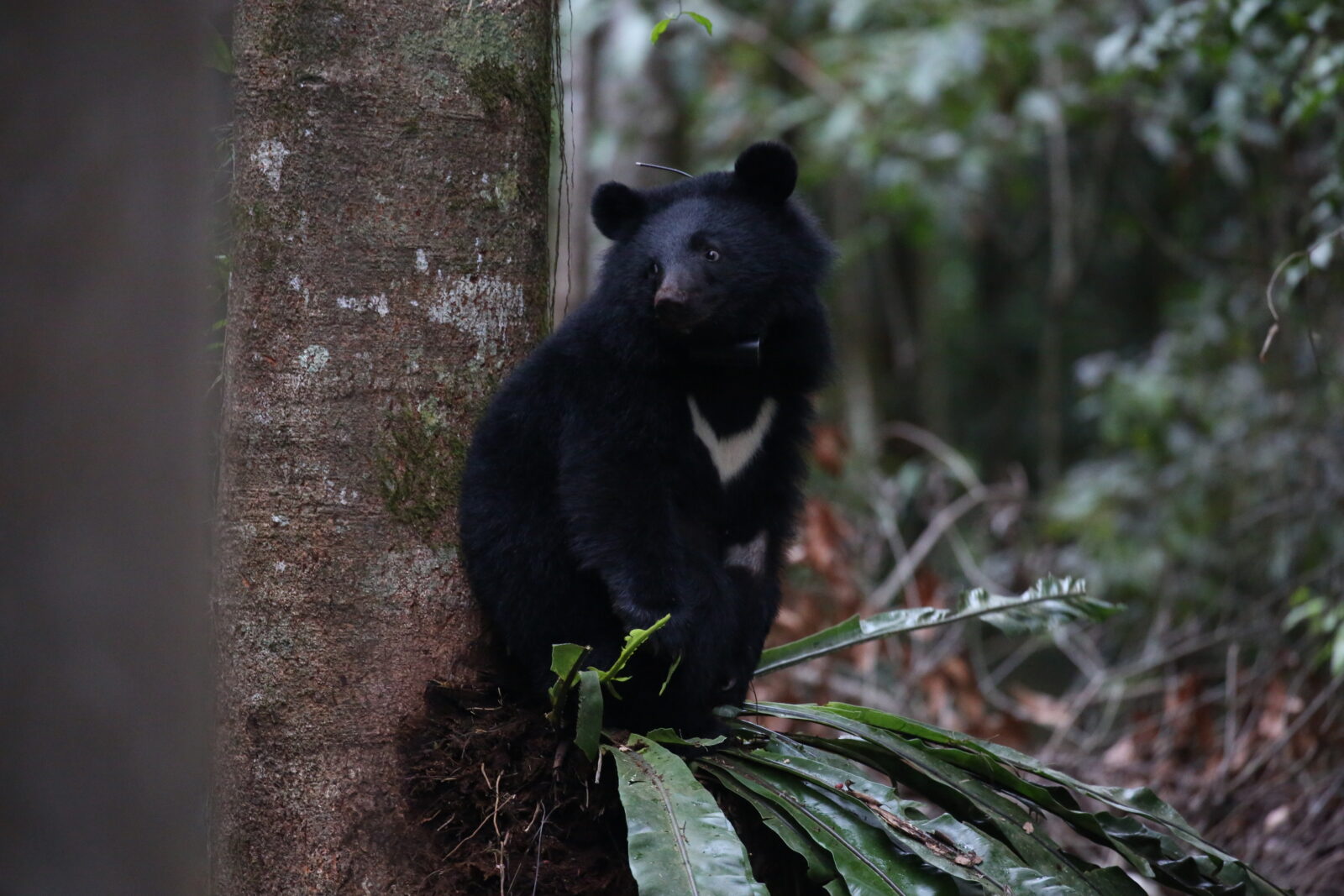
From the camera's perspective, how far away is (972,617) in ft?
10.1

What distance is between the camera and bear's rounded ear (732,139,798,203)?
2.78 metres

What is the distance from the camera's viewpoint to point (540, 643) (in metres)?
2.48

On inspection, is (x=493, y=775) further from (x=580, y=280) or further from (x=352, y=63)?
(x=580, y=280)

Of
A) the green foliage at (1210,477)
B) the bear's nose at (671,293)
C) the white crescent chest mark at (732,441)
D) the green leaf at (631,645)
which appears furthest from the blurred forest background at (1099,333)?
the green leaf at (631,645)

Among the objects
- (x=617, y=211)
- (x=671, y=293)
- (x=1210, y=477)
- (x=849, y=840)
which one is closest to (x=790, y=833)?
(x=849, y=840)

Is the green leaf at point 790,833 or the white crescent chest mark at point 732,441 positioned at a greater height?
the white crescent chest mark at point 732,441

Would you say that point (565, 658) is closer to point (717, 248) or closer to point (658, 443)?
point (658, 443)

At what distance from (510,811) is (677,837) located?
388 millimetres

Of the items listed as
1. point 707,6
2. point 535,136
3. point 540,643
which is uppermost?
point 707,6

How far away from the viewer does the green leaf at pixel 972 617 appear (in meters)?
3.09

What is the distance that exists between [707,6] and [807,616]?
472cm

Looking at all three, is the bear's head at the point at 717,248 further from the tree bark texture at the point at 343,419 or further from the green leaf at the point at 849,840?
the green leaf at the point at 849,840

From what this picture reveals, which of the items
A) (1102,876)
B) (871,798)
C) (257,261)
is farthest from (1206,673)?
(257,261)

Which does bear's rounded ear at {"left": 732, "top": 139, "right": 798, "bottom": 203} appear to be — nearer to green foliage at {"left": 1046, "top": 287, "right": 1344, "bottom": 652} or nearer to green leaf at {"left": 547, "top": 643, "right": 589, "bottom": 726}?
green leaf at {"left": 547, "top": 643, "right": 589, "bottom": 726}
